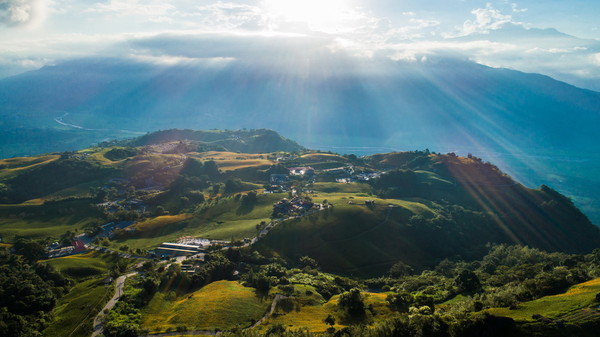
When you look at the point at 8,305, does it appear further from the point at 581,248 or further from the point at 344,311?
the point at 581,248

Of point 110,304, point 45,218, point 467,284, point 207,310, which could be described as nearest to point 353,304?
point 467,284

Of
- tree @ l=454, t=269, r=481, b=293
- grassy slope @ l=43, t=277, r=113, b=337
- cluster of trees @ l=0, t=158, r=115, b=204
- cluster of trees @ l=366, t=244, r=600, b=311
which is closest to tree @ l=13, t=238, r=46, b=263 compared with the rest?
grassy slope @ l=43, t=277, r=113, b=337

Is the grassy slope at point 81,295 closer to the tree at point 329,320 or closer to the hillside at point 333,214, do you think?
the hillside at point 333,214

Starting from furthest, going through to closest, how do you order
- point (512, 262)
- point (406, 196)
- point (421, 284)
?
1. point (406, 196)
2. point (512, 262)
3. point (421, 284)

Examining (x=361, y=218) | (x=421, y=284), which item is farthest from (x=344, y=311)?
(x=361, y=218)

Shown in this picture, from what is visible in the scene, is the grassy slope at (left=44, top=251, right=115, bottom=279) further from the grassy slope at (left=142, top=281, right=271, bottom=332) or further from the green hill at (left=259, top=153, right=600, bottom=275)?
the green hill at (left=259, top=153, right=600, bottom=275)

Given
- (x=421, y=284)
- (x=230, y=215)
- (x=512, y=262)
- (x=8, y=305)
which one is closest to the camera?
(x=8, y=305)

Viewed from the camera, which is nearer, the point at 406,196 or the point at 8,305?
the point at 8,305
